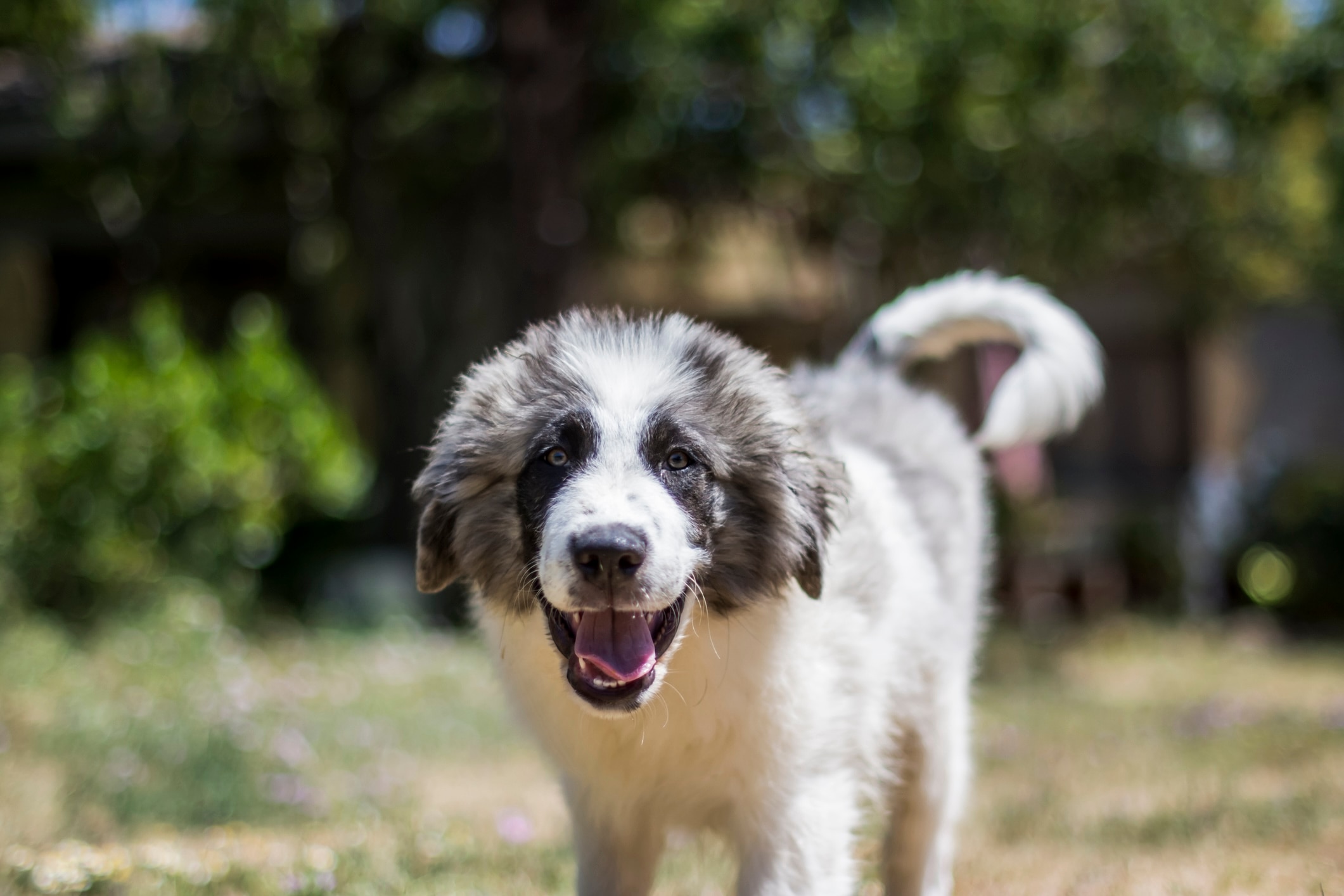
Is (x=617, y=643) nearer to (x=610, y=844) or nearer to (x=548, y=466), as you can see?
(x=548, y=466)

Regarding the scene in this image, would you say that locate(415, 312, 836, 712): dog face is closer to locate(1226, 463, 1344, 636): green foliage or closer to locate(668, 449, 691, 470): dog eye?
locate(668, 449, 691, 470): dog eye

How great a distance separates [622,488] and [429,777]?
3.57 m

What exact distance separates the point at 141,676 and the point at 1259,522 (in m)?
9.27

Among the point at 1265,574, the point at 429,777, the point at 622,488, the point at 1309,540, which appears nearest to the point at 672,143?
the point at 429,777

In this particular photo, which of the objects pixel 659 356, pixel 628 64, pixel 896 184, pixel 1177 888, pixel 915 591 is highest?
pixel 628 64

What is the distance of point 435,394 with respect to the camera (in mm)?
10258

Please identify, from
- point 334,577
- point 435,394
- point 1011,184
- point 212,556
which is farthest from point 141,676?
point 1011,184

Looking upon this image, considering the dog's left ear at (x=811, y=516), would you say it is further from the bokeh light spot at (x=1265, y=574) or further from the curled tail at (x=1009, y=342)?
the bokeh light spot at (x=1265, y=574)

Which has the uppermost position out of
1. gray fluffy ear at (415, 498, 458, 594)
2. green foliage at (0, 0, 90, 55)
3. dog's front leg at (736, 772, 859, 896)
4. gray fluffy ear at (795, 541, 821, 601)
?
green foliage at (0, 0, 90, 55)

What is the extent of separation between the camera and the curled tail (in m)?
3.91

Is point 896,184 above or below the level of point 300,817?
above

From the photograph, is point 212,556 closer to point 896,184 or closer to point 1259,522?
point 896,184

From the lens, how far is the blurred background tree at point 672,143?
8.62 m

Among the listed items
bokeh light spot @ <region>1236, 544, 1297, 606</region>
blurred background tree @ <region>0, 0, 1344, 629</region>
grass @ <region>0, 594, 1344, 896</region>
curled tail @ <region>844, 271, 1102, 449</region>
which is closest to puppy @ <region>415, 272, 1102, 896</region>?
curled tail @ <region>844, 271, 1102, 449</region>
